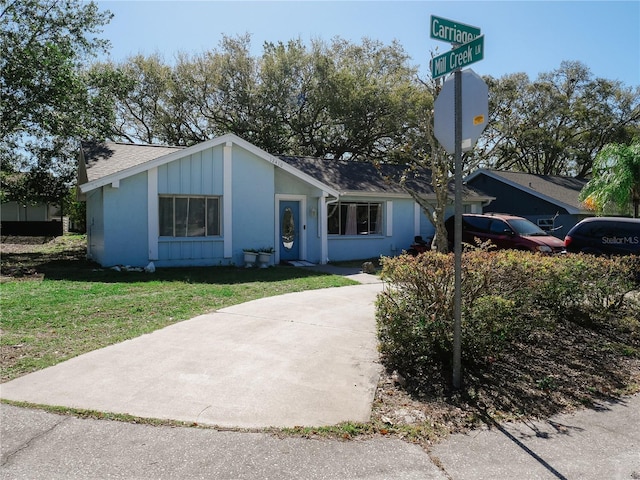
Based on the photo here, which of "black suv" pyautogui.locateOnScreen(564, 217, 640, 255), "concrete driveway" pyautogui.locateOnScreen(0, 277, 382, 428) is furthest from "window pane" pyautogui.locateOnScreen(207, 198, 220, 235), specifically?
"black suv" pyautogui.locateOnScreen(564, 217, 640, 255)

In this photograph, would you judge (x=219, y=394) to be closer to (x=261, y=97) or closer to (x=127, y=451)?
(x=127, y=451)

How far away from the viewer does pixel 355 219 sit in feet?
56.4

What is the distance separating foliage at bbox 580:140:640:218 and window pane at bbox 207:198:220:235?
15.5 m

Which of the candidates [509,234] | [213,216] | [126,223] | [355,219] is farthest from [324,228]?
[126,223]

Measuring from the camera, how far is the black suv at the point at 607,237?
1134 cm

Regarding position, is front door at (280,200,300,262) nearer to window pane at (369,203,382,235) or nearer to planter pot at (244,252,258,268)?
planter pot at (244,252,258,268)

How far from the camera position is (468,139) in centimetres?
434

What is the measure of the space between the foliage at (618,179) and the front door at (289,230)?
12.8 meters

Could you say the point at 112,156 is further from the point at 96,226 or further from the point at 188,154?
the point at 188,154

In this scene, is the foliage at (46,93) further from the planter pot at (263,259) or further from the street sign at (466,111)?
the street sign at (466,111)

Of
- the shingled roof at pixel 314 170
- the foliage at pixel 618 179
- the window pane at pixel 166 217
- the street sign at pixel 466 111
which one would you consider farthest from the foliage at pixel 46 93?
the foliage at pixel 618 179

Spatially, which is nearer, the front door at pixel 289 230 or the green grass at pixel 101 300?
the green grass at pixel 101 300

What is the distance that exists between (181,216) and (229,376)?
9.54m

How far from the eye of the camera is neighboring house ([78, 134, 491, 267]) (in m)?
12.6
